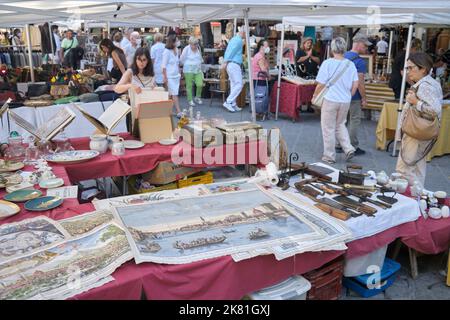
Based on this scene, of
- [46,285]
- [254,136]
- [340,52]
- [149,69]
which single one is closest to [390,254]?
[254,136]

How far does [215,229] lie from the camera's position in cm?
212

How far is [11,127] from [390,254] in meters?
3.51

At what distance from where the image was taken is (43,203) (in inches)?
92.9

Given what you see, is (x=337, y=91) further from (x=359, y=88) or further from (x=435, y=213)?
(x=435, y=213)

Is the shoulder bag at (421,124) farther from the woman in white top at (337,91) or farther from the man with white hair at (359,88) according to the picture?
the man with white hair at (359,88)

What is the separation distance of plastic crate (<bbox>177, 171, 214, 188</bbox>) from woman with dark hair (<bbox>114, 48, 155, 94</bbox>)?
1.28 metres

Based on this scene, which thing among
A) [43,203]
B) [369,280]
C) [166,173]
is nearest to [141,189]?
[166,173]

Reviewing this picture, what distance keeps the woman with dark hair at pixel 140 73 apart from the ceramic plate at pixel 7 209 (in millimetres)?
2217

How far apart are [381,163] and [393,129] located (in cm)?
79

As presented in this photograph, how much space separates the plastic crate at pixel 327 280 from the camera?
231 centimetres

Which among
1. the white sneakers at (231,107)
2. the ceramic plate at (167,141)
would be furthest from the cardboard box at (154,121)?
the white sneakers at (231,107)

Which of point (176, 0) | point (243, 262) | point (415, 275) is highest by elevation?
point (176, 0)

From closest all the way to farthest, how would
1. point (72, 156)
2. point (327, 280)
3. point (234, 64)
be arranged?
point (327, 280) < point (72, 156) < point (234, 64)
